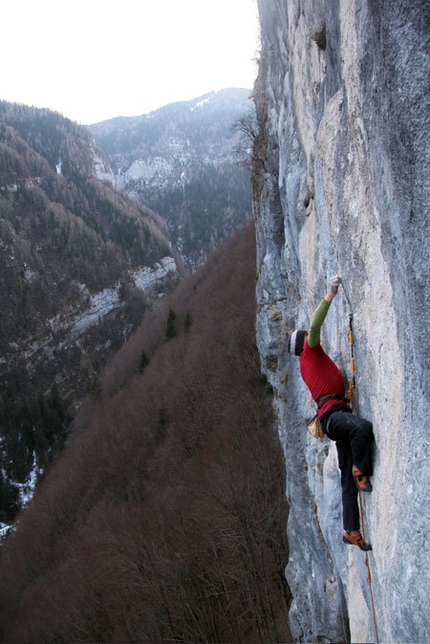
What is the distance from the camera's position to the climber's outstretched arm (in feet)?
15.1

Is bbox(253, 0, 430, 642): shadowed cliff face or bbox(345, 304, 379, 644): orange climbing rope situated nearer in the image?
bbox(253, 0, 430, 642): shadowed cliff face

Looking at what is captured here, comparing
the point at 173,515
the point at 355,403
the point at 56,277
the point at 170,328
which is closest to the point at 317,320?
the point at 355,403

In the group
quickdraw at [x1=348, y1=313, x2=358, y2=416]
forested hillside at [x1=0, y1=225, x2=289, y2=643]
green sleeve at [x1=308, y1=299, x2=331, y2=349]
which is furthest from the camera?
forested hillside at [x1=0, y1=225, x2=289, y2=643]

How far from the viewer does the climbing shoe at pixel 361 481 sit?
436 centimetres

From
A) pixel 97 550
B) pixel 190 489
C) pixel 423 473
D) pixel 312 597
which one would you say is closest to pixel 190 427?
pixel 190 489

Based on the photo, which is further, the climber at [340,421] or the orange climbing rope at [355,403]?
the orange climbing rope at [355,403]

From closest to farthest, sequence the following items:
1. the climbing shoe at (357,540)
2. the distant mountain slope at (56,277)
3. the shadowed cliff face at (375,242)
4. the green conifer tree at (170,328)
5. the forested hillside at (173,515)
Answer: the shadowed cliff face at (375,242), the climbing shoe at (357,540), the forested hillside at (173,515), the green conifer tree at (170,328), the distant mountain slope at (56,277)

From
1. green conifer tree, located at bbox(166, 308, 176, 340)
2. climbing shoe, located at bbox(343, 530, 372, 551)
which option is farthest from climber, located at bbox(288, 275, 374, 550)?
green conifer tree, located at bbox(166, 308, 176, 340)

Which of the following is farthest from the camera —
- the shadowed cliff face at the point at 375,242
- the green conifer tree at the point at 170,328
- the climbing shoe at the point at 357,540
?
the green conifer tree at the point at 170,328

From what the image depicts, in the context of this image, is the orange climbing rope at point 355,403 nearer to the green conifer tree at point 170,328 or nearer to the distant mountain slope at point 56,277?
the green conifer tree at point 170,328

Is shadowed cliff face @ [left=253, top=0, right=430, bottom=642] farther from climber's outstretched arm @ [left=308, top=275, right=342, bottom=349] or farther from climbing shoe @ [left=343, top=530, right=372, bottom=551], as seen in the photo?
climber's outstretched arm @ [left=308, top=275, right=342, bottom=349]

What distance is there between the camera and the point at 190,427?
32.9m

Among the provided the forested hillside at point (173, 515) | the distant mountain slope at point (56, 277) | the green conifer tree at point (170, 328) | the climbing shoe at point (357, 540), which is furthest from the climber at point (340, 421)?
the distant mountain slope at point (56, 277)

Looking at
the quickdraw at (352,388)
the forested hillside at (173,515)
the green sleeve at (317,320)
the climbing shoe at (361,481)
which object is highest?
the green sleeve at (317,320)
